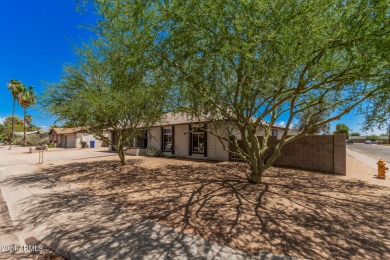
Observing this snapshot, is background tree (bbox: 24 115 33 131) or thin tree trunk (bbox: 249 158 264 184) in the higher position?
background tree (bbox: 24 115 33 131)

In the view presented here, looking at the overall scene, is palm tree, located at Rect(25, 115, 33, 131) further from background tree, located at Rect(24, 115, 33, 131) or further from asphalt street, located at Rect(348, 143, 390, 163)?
asphalt street, located at Rect(348, 143, 390, 163)

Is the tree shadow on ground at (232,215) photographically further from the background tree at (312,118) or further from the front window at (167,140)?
the front window at (167,140)

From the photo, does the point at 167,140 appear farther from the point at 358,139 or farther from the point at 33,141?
the point at 358,139

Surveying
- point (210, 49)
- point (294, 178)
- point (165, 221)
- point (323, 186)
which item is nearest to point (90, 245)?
point (165, 221)

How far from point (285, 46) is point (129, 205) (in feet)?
18.3

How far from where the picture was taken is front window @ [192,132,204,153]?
16.0m

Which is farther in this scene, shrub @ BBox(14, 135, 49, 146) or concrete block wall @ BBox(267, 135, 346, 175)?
shrub @ BBox(14, 135, 49, 146)

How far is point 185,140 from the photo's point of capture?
16.9 meters

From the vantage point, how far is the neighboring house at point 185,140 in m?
15.0

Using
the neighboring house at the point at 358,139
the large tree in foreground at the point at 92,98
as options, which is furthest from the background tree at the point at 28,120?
the neighboring house at the point at 358,139

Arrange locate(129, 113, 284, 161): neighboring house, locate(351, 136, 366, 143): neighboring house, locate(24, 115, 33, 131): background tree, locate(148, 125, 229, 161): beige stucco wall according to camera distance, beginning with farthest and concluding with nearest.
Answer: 1. locate(351, 136, 366, 143): neighboring house
2. locate(24, 115, 33, 131): background tree
3. locate(129, 113, 284, 161): neighboring house
4. locate(148, 125, 229, 161): beige stucco wall

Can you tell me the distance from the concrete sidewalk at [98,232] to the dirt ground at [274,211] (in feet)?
1.11

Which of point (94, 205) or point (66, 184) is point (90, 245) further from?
point (66, 184)

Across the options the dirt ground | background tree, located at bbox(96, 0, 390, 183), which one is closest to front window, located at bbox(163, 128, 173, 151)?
the dirt ground
